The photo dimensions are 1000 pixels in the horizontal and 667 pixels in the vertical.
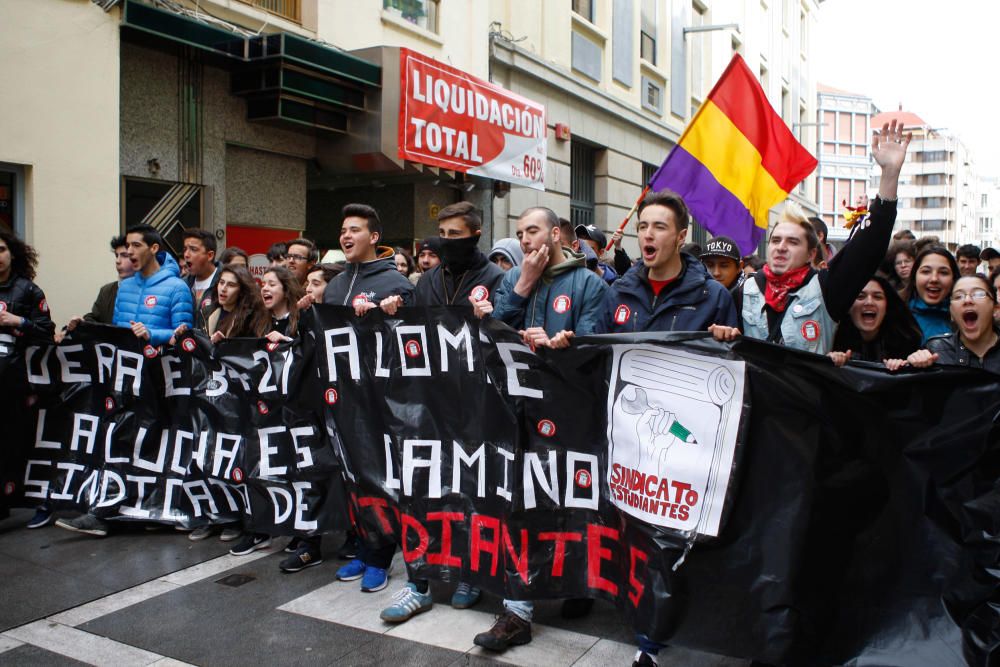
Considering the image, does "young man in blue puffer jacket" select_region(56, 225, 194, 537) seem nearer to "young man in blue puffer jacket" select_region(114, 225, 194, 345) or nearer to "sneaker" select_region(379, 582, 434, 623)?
"young man in blue puffer jacket" select_region(114, 225, 194, 345)

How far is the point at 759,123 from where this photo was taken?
22.8 ft

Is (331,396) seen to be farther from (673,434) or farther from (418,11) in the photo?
(418,11)

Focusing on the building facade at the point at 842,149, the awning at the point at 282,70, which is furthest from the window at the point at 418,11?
the building facade at the point at 842,149

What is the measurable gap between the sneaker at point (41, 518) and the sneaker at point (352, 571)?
233 cm

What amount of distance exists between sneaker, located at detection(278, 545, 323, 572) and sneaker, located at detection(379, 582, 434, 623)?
780mm

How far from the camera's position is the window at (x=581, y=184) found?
15.9m

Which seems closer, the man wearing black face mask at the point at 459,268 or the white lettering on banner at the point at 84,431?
the man wearing black face mask at the point at 459,268

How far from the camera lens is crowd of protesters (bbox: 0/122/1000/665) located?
367 centimetres

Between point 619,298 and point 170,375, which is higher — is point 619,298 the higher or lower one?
the higher one

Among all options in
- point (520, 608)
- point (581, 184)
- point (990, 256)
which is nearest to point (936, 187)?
point (581, 184)

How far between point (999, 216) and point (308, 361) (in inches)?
6092

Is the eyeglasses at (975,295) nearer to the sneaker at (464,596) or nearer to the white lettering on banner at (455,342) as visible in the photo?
the white lettering on banner at (455,342)

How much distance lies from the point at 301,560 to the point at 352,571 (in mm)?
363

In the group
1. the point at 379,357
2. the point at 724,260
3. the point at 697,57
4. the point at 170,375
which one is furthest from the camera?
the point at 697,57
